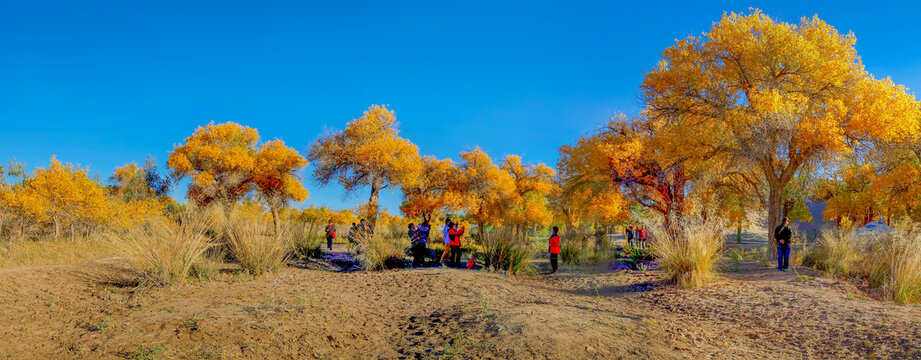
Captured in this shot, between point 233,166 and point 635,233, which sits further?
point 635,233

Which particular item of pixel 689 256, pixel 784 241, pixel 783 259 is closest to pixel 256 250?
pixel 689 256

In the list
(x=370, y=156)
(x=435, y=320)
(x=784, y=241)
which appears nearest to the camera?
(x=435, y=320)

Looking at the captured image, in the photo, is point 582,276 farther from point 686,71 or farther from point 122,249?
point 122,249

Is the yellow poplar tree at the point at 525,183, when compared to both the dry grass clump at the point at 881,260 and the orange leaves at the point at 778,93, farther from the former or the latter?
the dry grass clump at the point at 881,260

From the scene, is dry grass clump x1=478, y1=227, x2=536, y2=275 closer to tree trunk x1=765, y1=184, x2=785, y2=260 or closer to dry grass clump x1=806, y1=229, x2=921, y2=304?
dry grass clump x1=806, y1=229, x2=921, y2=304

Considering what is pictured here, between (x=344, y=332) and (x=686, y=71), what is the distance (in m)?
16.2

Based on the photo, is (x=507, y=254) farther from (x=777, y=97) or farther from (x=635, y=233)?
(x=635, y=233)

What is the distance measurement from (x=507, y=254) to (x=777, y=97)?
9373 millimetres

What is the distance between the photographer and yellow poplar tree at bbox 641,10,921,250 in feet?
49.5

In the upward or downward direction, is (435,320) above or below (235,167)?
below

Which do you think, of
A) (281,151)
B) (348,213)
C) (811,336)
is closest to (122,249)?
(811,336)

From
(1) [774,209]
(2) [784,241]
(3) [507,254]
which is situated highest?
(1) [774,209]

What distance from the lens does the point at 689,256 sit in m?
10.8

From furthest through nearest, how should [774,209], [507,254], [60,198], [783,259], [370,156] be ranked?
[370,156], [60,198], [774,209], [507,254], [783,259]
